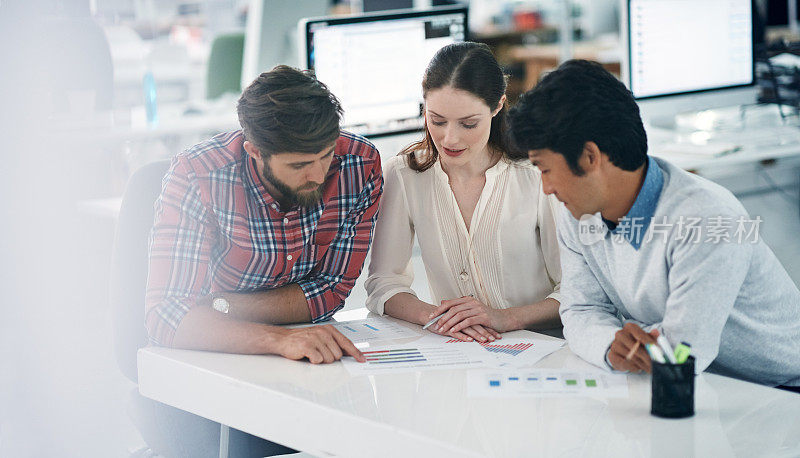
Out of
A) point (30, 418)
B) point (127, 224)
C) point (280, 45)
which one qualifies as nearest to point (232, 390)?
point (127, 224)

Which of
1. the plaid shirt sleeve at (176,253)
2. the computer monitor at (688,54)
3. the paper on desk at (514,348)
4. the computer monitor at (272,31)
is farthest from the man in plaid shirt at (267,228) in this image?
the computer monitor at (272,31)

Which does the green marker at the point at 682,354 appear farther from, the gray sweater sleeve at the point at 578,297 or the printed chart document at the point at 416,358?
the printed chart document at the point at 416,358

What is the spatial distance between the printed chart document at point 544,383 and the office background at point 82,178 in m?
0.83

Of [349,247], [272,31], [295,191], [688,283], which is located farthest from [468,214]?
[272,31]

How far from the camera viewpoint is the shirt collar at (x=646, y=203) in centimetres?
130

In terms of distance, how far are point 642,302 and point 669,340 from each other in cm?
11

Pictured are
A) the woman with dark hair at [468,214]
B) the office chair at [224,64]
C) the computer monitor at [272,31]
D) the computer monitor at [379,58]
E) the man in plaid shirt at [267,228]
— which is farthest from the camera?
the office chair at [224,64]

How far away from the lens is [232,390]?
132 cm

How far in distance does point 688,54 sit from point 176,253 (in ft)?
7.57

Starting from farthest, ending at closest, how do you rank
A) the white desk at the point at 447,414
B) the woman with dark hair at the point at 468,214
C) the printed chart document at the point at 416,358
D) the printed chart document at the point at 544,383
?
the woman with dark hair at the point at 468,214
the printed chart document at the point at 416,358
the printed chart document at the point at 544,383
the white desk at the point at 447,414

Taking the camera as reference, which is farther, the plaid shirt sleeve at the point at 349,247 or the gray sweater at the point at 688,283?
the plaid shirt sleeve at the point at 349,247

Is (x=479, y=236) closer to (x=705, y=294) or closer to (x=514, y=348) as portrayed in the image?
(x=514, y=348)

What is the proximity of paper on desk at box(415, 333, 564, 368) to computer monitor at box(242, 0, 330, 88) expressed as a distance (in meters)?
2.49

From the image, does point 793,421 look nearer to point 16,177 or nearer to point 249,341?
point 249,341
